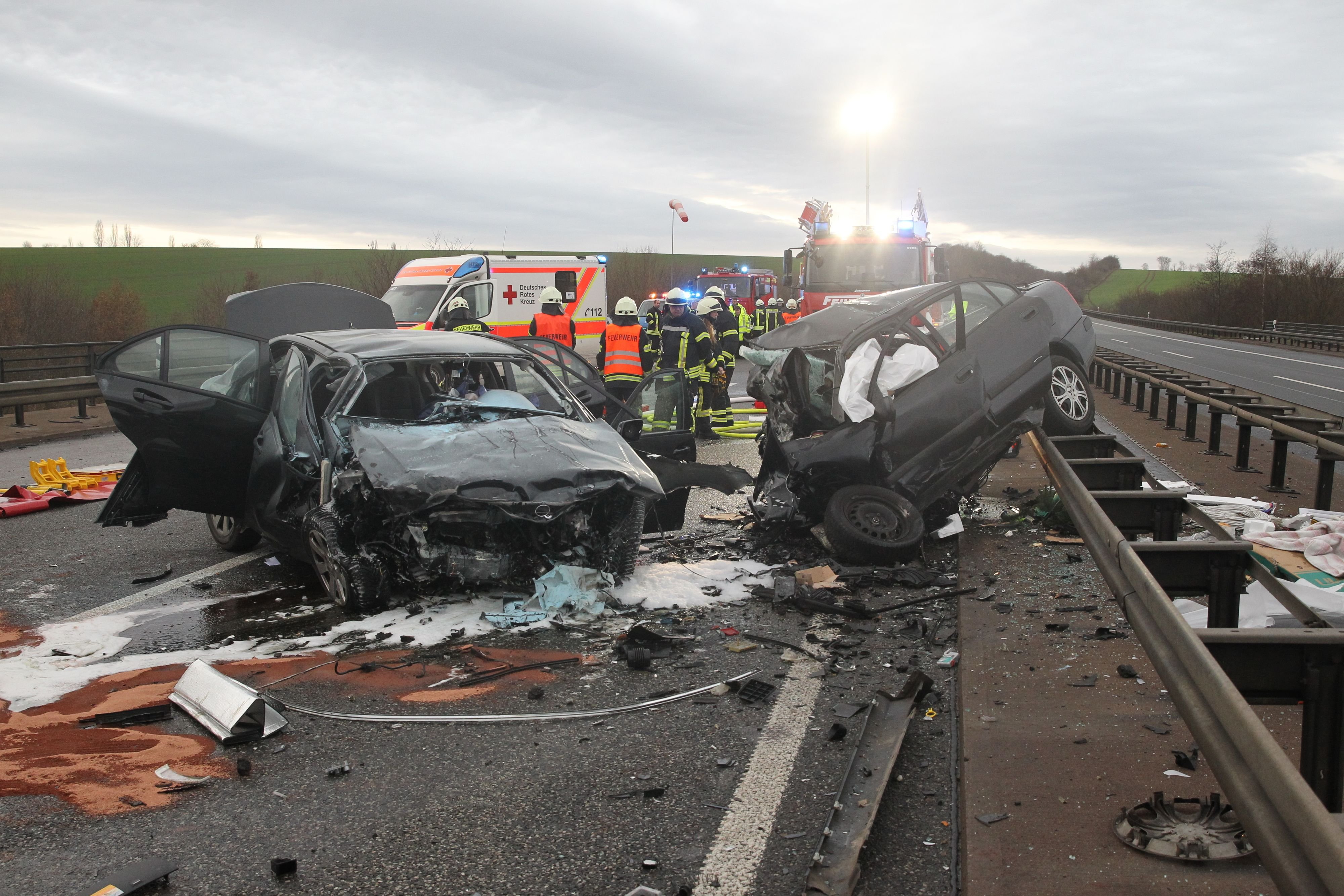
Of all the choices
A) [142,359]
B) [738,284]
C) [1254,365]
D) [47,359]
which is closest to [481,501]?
[142,359]

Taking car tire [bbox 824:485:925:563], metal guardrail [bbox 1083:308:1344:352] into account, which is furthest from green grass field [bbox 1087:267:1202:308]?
car tire [bbox 824:485:925:563]

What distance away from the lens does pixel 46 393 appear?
51.6ft

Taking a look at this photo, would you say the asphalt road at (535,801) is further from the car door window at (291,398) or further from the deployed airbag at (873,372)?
the deployed airbag at (873,372)

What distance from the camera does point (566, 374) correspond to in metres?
8.33

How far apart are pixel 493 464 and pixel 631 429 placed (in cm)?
196

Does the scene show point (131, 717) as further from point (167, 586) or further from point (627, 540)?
point (627, 540)

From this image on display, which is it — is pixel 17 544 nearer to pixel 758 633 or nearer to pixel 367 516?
pixel 367 516

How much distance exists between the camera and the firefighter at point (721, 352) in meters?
13.5

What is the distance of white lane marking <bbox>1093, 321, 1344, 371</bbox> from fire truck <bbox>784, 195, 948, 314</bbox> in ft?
46.9

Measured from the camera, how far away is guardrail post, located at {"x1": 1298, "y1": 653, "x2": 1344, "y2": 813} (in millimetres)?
2576

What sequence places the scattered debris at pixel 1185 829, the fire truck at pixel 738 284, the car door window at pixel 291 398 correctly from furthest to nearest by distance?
the fire truck at pixel 738 284 → the car door window at pixel 291 398 → the scattered debris at pixel 1185 829

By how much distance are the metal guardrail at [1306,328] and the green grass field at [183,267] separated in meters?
26.3

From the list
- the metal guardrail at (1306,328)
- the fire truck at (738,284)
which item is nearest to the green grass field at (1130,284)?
the metal guardrail at (1306,328)

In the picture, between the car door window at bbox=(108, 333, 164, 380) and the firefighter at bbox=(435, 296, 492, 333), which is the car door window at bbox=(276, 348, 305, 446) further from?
the firefighter at bbox=(435, 296, 492, 333)
